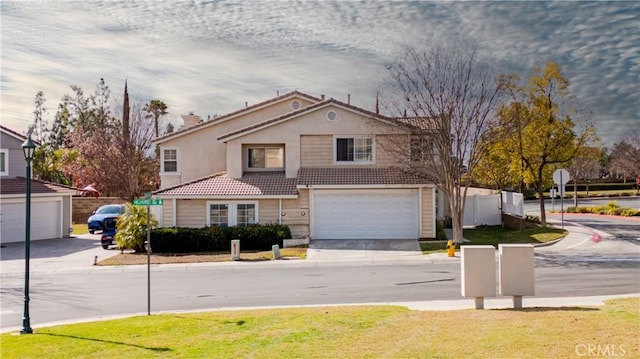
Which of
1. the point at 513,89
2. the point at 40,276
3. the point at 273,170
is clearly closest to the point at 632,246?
the point at 513,89

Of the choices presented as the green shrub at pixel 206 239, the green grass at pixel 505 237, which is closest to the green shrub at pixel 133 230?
the green shrub at pixel 206 239

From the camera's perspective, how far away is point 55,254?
86.8 feet

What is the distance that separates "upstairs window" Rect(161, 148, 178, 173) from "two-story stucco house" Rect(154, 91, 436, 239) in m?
4.51

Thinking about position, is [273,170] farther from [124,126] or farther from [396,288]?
[124,126]

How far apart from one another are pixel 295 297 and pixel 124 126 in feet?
135

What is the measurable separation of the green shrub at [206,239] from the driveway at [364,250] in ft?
8.27

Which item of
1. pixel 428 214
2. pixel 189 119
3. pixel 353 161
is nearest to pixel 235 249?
pixel 353 161

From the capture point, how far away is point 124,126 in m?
51.1

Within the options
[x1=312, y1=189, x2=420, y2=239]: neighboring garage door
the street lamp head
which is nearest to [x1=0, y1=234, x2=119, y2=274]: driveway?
[x1=312, y1=189, x2=420, y2=239]: neighboring garage door

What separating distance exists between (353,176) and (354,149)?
74.9 inches

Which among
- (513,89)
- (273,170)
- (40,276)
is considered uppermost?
(513,89)

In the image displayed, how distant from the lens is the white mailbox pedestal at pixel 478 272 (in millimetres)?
11102

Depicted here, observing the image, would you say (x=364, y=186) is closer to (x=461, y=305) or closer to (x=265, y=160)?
(x=265, y=160)

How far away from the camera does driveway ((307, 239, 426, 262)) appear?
2317 centimetres
